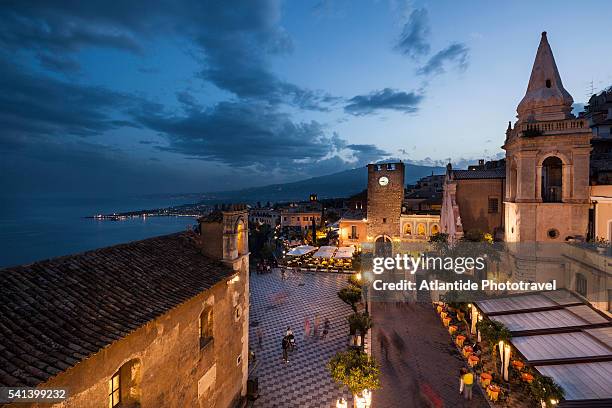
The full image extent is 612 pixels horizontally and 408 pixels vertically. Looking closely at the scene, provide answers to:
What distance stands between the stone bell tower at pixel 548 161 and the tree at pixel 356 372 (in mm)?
14021

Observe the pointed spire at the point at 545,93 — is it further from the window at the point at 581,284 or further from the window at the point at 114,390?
the window at the point at 114,390

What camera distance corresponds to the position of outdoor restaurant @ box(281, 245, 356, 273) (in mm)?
35463

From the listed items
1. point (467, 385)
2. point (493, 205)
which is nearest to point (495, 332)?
point (467, 385)

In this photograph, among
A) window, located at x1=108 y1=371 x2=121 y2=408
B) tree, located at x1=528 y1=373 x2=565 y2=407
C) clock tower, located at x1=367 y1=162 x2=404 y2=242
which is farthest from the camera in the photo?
clock tower, located at x1=367 y1=162 x2=404 y2=242

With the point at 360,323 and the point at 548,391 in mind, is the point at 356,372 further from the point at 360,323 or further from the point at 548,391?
the point at 360,323

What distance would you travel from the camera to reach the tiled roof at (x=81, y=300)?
19.4 ft

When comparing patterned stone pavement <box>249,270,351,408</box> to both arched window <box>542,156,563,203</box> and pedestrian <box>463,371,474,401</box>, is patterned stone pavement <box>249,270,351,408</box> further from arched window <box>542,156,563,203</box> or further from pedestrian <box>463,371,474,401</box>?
arched window <box>542,156,563,203</box>

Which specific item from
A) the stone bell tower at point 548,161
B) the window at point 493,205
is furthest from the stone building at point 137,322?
the window at point 493,205

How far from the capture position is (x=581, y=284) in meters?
16.8

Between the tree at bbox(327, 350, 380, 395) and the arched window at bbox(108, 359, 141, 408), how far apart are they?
6705 millimetres

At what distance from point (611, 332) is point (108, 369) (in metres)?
18.2

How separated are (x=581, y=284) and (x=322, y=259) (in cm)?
2583

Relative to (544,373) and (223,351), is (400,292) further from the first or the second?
(223,351)

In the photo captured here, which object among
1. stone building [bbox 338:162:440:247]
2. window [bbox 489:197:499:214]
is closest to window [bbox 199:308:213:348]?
window [bbox 489:197:499:214]
